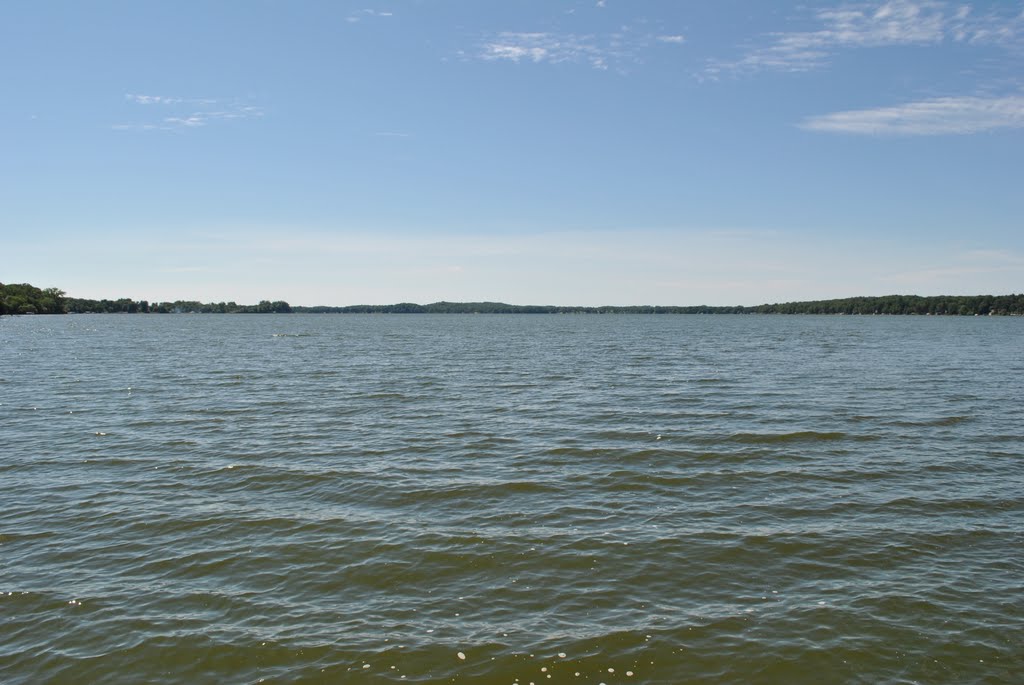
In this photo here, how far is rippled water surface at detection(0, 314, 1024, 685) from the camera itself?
A: 413 inches

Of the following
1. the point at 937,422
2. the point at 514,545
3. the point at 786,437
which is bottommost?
the point at 514,545

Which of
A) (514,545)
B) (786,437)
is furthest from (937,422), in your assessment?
(514,545)

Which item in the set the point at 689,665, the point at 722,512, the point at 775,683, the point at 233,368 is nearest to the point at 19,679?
the point at 689,665

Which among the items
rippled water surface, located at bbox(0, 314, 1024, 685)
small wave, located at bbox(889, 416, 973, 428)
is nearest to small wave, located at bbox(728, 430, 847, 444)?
rippled water surface, located at bbox(0, 314, 1024, 685)

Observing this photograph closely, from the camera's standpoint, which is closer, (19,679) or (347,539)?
(19,679)

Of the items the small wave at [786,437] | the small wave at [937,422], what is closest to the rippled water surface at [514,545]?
the small wave at [786,437]

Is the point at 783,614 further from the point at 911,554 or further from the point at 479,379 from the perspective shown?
the point at 479,379

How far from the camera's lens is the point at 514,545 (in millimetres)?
14820

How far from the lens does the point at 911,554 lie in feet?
47.0

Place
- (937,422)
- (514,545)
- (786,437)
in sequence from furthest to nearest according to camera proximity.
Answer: (937,422) < (786,437) < (514,545)

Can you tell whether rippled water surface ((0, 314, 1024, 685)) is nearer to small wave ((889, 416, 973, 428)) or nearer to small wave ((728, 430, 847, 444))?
small wave ((728, 430, 847, 444))

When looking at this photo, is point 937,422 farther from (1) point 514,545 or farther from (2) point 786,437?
(1) point 514,545

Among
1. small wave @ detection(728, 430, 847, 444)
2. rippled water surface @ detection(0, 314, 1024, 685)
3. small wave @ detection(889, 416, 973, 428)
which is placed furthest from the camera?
small wave @ detection(889, 416, 973, 428)

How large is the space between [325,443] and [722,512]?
15.2 m
